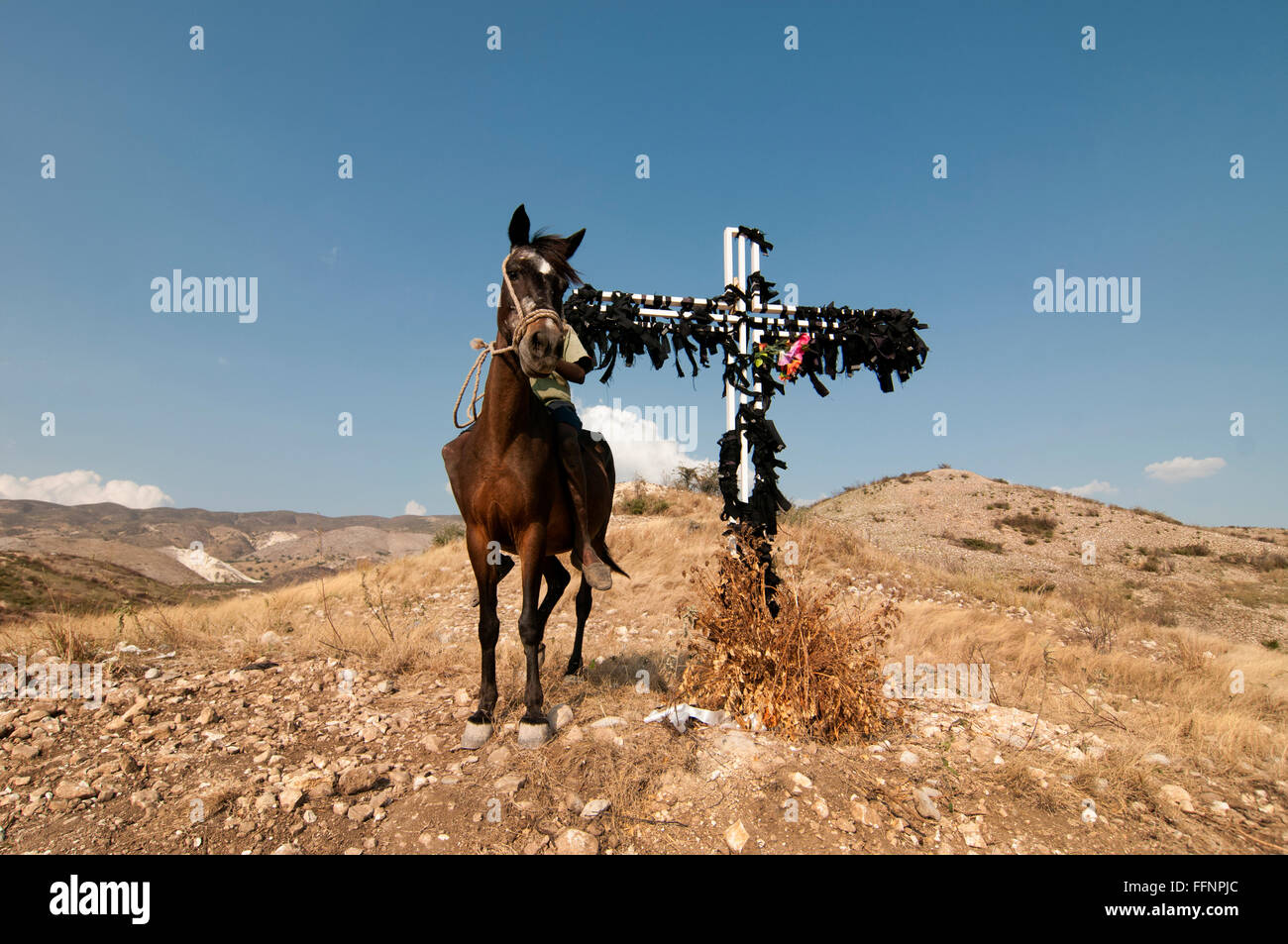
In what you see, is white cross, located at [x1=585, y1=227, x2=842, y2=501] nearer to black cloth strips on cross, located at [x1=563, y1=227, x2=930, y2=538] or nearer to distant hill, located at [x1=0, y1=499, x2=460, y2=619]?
black cloth strips on cross, located at [x1=563, y1=227, x2=930, y2=538]

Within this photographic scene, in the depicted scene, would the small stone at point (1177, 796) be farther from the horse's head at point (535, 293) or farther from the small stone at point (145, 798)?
the small stone at point (145, 798)

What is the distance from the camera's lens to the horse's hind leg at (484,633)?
4434 mm

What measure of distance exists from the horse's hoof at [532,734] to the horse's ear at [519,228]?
3.55 metres

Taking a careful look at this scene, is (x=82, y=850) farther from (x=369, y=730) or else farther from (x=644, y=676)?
(x=644, y=676)

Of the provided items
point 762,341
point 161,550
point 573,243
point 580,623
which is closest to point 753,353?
point 762,341

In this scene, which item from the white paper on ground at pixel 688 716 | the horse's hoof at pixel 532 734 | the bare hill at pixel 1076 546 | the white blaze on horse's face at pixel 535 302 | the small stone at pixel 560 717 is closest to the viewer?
the white blaze on horse's face at pixel 535 302

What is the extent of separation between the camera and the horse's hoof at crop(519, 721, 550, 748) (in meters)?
4.29

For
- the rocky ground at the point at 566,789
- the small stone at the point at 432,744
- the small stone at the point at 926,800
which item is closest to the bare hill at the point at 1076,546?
the rocky ground at the point at 566,789

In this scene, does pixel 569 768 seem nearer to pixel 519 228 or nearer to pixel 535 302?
pixel 535 302

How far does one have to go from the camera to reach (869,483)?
40781 mm

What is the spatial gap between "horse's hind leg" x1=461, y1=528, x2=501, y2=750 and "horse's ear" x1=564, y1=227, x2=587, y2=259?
2211 millimetres

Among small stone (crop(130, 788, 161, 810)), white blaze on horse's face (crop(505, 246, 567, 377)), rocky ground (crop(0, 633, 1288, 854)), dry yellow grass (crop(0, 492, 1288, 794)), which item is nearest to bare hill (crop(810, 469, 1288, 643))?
dry yellow grass (crop(0, 492, 1288, 794))

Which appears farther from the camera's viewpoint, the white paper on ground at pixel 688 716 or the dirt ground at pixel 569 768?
the white paper on ground at pixel 688 716
